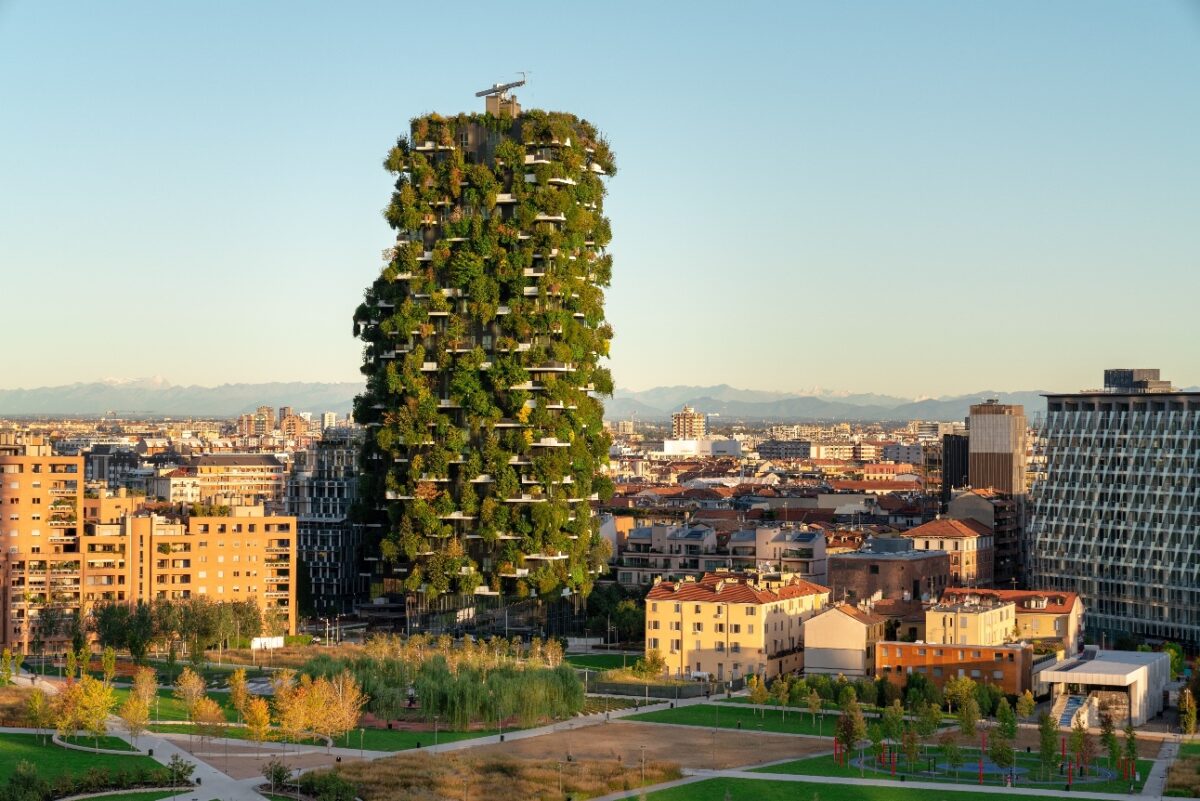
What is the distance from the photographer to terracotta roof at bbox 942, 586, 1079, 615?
304ft

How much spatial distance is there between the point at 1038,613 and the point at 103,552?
1749 inches

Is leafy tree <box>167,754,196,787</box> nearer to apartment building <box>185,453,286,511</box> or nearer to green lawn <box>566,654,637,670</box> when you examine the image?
green lawn <box>566,654,637,670</box>

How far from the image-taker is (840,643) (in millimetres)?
87500

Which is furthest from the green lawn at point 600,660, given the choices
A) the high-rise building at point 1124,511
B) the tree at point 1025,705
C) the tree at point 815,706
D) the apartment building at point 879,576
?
the high-rise building at point 1124,511

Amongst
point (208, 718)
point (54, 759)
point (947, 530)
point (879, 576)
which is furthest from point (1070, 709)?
point (947, 530)

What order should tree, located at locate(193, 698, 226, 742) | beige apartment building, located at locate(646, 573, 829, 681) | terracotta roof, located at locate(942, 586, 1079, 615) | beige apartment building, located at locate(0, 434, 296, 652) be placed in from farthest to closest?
1. beige apartment building, located at locate(0, 434, 296, 652)
2. terracotta roof, located at locate(942, 586, 1079, 615)
3. beige apartment building, located at locate(646, 573, 829, 681)
4. tree, located at locate(193, 698, 226, 742)

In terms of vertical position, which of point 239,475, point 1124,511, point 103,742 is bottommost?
point 103,742

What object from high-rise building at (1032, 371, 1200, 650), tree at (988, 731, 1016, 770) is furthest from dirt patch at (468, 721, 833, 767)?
high-rise building at (1032, 371, 1200, 650)

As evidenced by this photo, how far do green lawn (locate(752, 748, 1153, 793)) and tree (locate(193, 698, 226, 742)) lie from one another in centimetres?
2009

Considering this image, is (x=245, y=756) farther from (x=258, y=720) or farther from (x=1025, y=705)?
(x=1025, y=705)

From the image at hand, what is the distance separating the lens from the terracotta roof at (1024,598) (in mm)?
92625

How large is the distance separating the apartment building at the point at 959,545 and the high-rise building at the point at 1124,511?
10.5 feet

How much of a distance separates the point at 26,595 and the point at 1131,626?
5580cm

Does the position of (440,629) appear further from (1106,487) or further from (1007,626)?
(1106,487)
